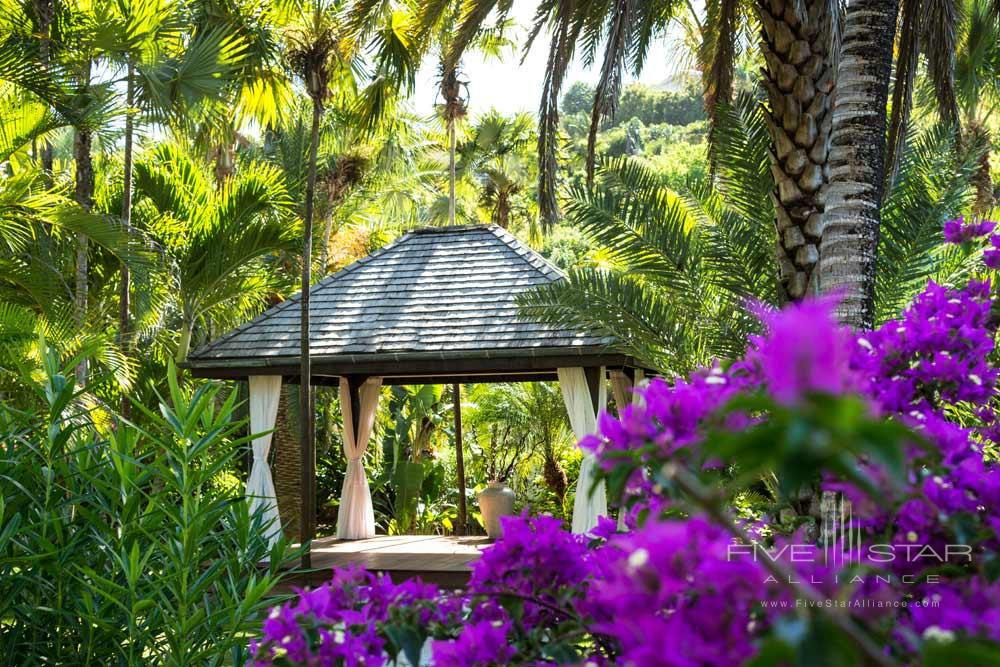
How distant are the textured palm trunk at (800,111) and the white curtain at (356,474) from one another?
29.9 feet

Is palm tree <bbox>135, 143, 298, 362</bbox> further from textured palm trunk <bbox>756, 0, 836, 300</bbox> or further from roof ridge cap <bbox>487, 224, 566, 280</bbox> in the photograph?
textured palm trunk <bbox>756, 0, 836, 300</bbox>

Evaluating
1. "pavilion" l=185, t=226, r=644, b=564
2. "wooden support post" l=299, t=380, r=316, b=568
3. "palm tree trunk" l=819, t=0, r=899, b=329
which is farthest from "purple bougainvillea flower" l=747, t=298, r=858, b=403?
"wooden support post" l=299, t=380, r=316, b=568

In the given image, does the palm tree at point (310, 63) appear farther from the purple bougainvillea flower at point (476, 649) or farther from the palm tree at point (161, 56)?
the purple bougainvillea flower at point (476, 649)

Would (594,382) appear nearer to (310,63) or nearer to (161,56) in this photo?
(310,63)

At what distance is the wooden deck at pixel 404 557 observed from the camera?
34.8 feet

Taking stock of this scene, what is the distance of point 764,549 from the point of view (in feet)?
4.33

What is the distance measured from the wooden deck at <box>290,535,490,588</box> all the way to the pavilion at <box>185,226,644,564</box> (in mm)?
556

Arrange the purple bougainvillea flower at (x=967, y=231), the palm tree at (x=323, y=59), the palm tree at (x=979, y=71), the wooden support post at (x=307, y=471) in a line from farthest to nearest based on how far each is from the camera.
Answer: the palm tree at (x=979, y=71) → the wooden support post at (x=307, y=471) → the palm tree at (x=323, y=59) → the purple bougainvillea flower at (x=967, y=231)

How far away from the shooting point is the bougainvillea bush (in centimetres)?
82

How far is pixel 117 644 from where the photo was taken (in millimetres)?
3498

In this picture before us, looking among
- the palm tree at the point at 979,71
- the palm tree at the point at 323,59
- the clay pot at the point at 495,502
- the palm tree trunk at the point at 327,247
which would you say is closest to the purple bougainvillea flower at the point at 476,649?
the palm tree at the point at 979,71

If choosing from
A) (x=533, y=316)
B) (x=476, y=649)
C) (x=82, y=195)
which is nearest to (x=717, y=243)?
(x=533, y=316)

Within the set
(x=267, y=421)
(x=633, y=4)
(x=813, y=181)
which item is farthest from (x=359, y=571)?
(x=267, y=421)

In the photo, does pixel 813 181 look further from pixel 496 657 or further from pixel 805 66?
pixel 496 657
